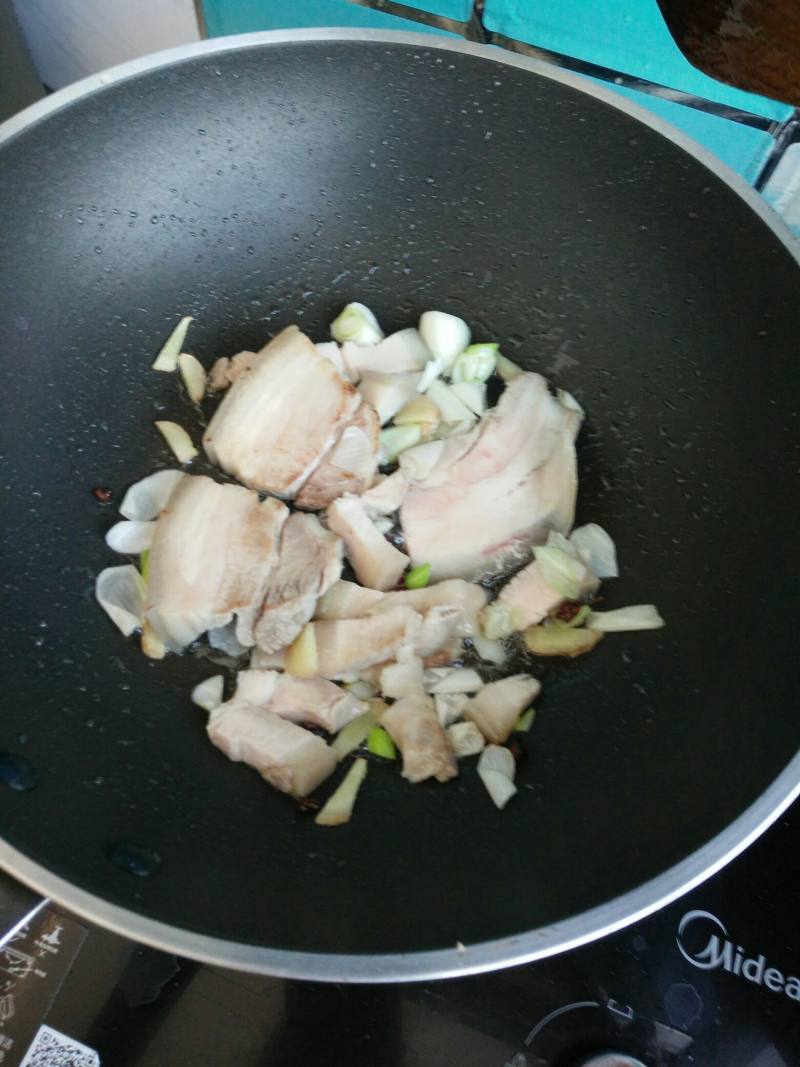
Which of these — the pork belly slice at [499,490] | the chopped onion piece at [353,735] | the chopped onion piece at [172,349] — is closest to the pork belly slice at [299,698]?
the chopped onion piece at [353,735]

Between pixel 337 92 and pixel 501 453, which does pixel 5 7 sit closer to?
pixel 337 92

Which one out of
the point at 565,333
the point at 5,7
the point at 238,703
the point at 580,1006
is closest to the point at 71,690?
the point at 238,703

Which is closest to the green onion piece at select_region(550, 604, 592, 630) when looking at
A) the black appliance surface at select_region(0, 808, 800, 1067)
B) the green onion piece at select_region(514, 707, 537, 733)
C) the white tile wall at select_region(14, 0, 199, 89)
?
the green onion piece at select_region(514, 707, 537, 733)

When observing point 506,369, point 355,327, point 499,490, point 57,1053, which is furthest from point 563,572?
point 57,1053

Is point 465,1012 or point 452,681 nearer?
point 465,1012

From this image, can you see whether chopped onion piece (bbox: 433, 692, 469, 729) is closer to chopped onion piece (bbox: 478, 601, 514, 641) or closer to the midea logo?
chopped onion piece (bbox: 478, 601, 514, 641)

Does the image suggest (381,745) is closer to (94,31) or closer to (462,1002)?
(462,1002)

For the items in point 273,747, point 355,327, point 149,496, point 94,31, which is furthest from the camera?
point 94,31
